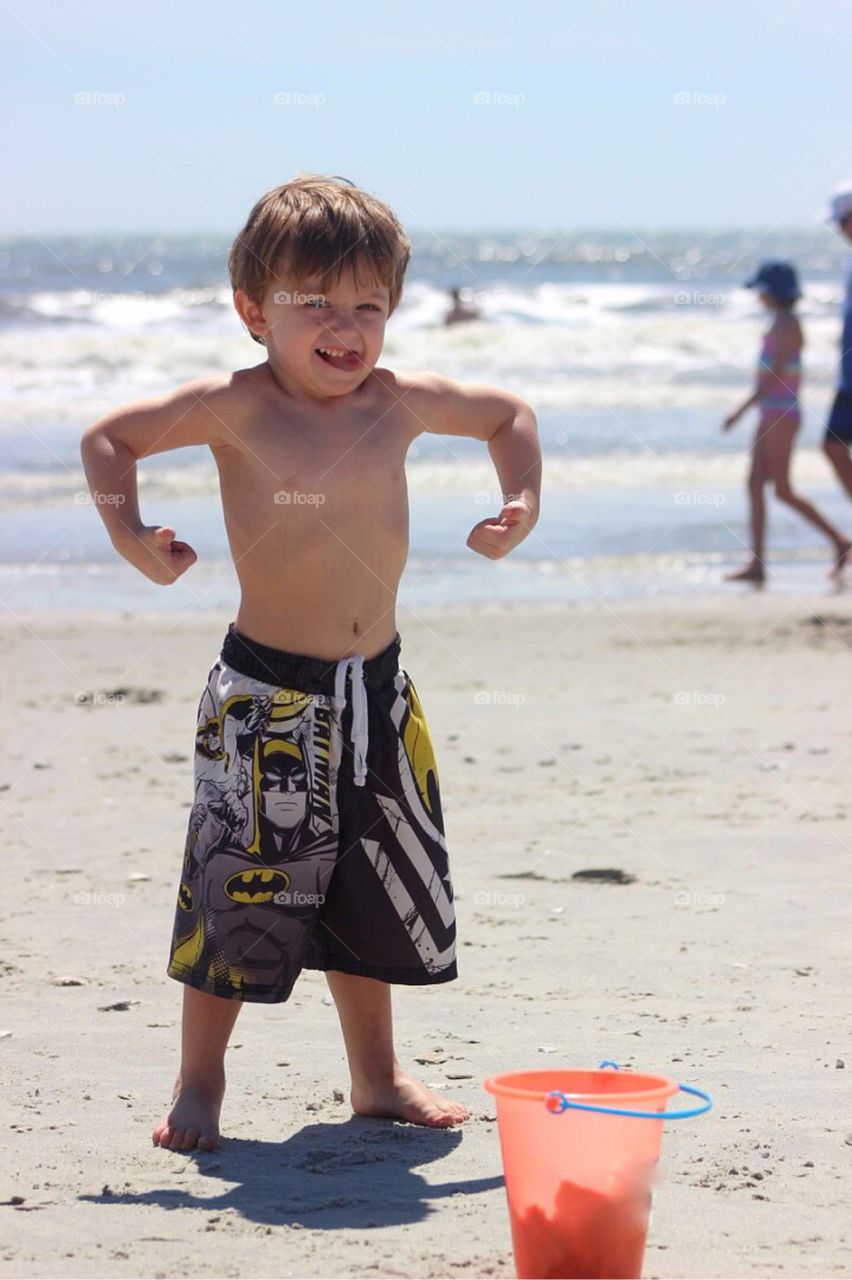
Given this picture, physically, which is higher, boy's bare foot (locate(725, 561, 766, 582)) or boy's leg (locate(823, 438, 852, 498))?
boy's leg (locate(823, 438, 852, 498))

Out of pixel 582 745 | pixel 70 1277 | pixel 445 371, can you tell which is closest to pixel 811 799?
pixel 582 745

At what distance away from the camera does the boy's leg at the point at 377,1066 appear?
9.92ft

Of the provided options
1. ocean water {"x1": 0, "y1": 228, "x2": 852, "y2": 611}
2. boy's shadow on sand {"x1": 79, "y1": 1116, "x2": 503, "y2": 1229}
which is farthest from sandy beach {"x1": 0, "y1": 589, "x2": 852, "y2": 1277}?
ocean water {"x1": 0, "y1": 228, "x2": 852, "y2": 611}

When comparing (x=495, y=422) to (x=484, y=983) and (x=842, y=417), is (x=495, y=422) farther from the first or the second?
(x=842, y=417)

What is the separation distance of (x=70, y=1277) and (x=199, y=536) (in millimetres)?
7924

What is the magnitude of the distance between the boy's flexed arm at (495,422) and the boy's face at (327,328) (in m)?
0.16

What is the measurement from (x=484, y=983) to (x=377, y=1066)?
2.52 ft

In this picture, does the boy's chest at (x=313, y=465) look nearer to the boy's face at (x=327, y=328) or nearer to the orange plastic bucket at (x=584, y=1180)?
the boy's face at (x=327, y=328)

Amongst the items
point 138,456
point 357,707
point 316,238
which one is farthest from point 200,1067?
point 316,238

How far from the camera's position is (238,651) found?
2.96m

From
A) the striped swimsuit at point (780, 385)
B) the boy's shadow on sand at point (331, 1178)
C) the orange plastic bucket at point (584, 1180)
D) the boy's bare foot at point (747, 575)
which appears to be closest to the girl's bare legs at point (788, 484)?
the striped swimsuit at point (780, 385)

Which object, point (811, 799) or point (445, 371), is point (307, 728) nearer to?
point (811, 799)

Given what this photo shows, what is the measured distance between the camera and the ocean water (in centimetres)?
969

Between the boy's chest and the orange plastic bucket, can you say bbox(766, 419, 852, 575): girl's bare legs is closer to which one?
the boy's chest
